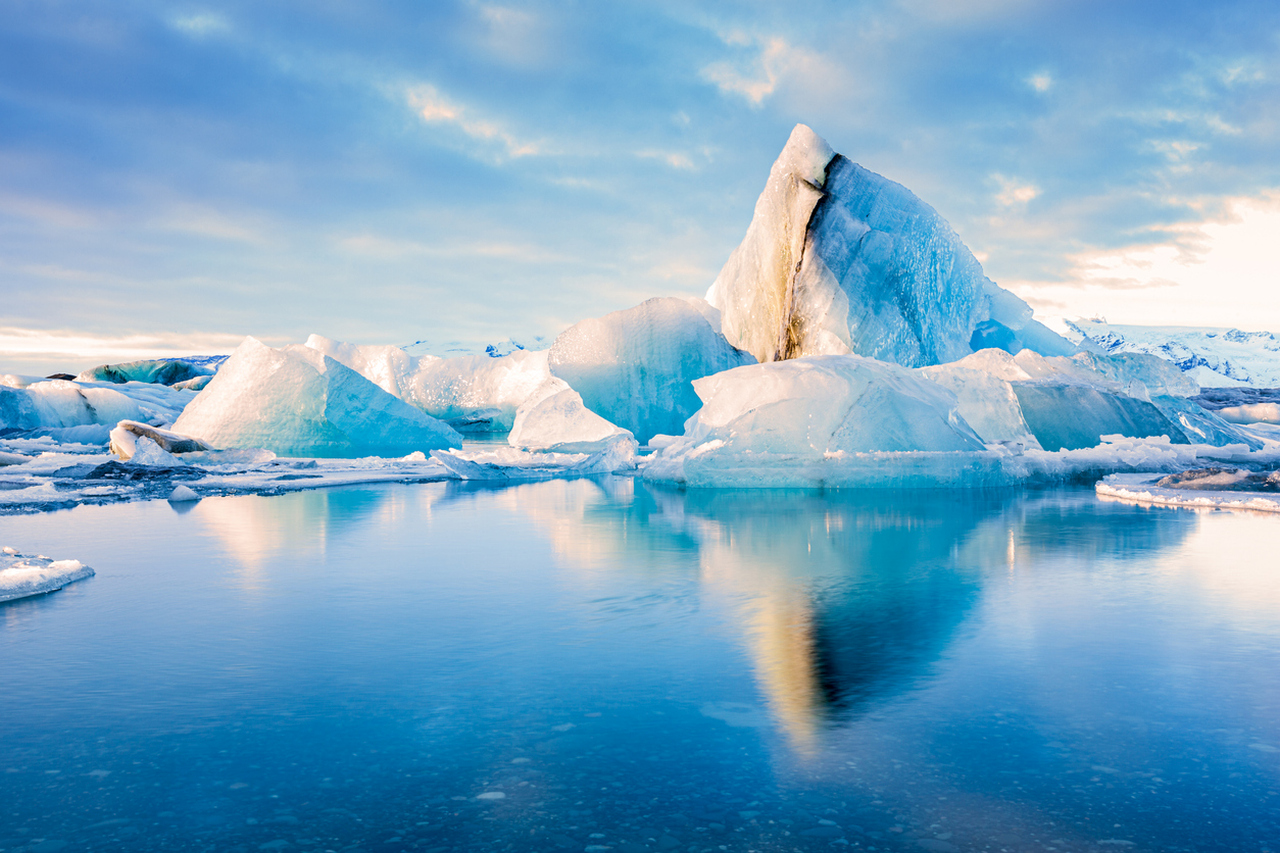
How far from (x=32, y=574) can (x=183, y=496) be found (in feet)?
19.0

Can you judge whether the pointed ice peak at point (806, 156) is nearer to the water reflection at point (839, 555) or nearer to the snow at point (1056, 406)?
the snow at point (1056, 406)

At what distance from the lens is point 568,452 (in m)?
18.7

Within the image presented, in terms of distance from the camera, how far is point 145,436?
15359 millimetres

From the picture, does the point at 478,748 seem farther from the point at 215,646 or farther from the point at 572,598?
the point at 572,598

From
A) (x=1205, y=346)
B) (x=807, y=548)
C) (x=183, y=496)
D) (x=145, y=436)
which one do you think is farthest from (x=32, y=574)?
(x=1205, y=346)

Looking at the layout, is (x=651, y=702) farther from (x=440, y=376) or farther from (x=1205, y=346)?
(x=1205, y=346)

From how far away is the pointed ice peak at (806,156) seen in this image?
16.8 m

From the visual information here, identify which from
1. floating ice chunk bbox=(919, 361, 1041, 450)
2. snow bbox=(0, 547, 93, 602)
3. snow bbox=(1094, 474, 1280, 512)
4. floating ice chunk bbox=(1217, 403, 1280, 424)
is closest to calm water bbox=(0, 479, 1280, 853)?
snow bbox=(0, 547, 93, 602)

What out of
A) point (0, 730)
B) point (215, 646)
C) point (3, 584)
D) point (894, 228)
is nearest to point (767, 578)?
point (215, 646)

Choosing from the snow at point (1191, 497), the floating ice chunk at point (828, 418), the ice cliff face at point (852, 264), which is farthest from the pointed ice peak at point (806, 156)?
the snow at point (1191, 497)

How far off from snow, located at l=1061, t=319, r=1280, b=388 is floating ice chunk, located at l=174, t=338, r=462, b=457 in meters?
77.3

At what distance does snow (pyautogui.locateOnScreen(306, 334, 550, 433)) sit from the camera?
2928 cm

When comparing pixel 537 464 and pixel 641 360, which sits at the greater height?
pixel 641 360

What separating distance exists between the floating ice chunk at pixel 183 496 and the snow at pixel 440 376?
18373 mm
